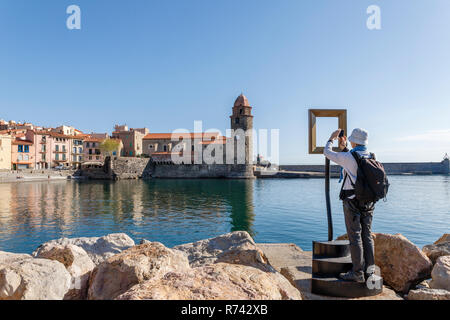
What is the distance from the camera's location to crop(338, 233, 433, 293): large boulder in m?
3.67

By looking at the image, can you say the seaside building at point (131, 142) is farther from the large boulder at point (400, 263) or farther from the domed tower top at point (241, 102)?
the large boulder at point (400, 263)

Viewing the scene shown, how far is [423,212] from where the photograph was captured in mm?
18094

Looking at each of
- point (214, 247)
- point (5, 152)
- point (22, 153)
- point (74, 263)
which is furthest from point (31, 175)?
point (214, 247)

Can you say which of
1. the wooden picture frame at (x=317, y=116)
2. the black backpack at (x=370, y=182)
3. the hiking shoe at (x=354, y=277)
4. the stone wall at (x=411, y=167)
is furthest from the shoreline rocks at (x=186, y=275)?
the stone wall at (x=411, y=167)

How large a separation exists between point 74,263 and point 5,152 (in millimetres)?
60121

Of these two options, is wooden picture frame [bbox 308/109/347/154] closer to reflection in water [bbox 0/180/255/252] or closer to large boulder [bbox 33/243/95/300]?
large boulder [bbox 33/243/95/300]

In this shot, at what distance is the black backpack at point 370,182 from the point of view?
282cm

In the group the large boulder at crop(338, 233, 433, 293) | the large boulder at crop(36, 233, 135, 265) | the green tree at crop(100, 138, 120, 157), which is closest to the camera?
the large boulder at crop(338, 233, 433, 293)

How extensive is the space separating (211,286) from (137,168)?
199ft

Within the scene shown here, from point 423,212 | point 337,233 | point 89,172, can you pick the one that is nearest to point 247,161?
point 89,172

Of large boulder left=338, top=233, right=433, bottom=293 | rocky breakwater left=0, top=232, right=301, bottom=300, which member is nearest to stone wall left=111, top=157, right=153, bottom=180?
rocky breakwater left=0, top=232, right=301, bottom=300

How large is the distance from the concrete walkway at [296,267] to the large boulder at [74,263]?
2561 mm

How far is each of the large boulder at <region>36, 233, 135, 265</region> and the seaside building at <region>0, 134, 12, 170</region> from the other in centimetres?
5722

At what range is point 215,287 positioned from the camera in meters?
2.27
